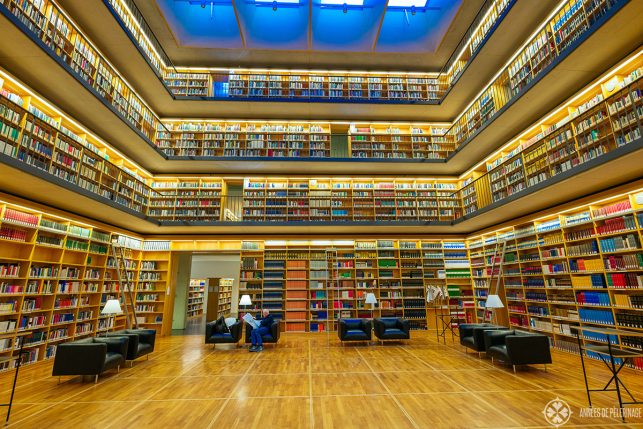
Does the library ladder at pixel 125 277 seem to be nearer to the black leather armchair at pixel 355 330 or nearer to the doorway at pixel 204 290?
the doorway at pixel 204 290

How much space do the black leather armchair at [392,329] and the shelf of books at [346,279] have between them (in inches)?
64.6

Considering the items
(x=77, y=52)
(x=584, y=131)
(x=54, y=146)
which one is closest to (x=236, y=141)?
(x=77, y=52)

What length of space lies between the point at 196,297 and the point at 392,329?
32.0ft

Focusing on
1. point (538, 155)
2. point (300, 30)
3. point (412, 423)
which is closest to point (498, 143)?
point (538, 155)

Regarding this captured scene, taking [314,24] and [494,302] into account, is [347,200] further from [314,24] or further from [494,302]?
[314,24]

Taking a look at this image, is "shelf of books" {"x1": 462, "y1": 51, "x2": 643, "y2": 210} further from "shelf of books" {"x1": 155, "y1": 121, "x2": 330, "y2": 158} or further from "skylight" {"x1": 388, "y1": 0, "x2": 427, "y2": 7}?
"shelf of books" {"x1": 155, "y1": 121, "x2": 330, "y2": 158}

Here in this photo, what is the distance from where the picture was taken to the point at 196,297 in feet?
44.2

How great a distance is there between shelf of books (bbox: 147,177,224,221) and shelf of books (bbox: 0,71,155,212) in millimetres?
707

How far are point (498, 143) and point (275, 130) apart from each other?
21.9 ft

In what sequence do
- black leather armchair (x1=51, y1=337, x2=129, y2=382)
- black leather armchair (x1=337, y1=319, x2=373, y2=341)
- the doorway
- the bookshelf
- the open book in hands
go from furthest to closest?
the doorway < the bookshelf < black leather armchair (x1=337, y1=319, x2=373, y2=341) < the open book in hands < black leather armchair (x1=51, y1=337, x2=129, y2=382)

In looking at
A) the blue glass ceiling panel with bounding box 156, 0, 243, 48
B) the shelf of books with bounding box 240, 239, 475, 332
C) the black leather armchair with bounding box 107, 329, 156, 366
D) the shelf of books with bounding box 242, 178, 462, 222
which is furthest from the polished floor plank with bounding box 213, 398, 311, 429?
the blue glass ceiling panel with bounding box 156, 0, 243, 48

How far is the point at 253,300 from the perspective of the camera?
8.79 metres

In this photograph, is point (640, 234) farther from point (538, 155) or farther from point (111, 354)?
point (111, 354)

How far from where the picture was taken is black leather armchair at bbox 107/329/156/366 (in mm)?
5113
